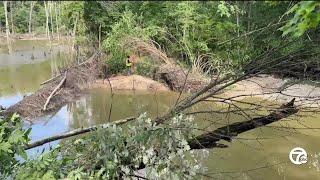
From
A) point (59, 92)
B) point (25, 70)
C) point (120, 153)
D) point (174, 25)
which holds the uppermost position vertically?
point (120, 153)

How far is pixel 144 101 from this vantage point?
488 inches

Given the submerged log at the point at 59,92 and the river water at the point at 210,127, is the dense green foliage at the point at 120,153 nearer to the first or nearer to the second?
the river water at the point at 210,127

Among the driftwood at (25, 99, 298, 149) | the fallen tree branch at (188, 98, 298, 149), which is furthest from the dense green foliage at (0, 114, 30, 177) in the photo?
the fallen tree branch at (188, 98, 298, 149)

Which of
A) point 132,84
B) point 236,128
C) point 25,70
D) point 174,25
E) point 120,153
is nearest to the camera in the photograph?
point 120,153

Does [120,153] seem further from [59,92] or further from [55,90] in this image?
[59,92]

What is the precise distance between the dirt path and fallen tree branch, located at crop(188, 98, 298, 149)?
9381mm

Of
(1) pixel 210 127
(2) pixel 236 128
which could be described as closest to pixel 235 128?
(2) pixel 236 128

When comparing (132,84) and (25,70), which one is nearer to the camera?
(132,84)

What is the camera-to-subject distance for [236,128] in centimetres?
414

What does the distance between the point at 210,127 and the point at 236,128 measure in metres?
4.15

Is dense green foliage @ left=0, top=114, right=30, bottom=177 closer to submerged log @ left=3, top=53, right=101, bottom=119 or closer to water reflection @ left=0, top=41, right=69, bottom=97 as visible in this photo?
submerged log @ left=3, top=53, right=101, bottom=119

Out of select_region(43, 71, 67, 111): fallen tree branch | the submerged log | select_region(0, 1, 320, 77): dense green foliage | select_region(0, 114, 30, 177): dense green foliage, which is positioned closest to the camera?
select_region(0, 114, 30, 177): dense green foliage

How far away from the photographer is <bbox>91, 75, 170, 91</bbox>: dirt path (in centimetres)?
1380

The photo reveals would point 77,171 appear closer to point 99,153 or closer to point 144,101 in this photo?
point 99,153
